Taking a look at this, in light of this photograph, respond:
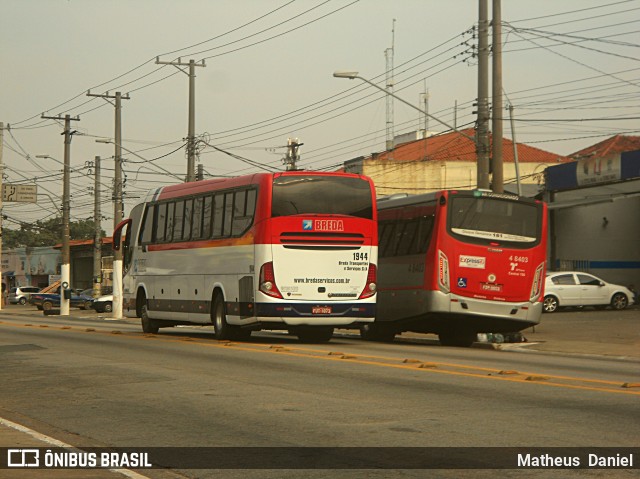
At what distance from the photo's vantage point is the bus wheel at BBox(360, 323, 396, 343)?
2689cm

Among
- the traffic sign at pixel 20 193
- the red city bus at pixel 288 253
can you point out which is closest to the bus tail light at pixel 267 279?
the red city bus at pixel 288 253

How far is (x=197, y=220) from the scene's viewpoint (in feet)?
85.7

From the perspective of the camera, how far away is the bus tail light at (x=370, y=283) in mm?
23844

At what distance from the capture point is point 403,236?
84.0 ft

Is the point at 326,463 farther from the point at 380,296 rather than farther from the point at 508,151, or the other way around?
the point at 508,151

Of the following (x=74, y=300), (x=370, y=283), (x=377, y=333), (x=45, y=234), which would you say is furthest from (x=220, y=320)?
(x=45, y=234)

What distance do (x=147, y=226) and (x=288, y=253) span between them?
23.8 ft

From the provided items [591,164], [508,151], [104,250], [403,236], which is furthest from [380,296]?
[104,250]

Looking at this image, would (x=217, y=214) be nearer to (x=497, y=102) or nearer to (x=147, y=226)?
(x=147, y=226)

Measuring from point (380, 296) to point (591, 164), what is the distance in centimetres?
2408

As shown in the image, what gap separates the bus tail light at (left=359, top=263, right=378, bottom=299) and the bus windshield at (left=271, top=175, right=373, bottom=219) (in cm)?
115

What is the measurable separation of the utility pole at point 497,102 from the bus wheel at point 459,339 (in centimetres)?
374

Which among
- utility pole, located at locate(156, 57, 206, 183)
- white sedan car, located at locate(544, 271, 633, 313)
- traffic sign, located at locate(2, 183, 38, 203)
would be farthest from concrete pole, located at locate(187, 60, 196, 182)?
traffic sign, located at locate(2, 183, 38, 203)

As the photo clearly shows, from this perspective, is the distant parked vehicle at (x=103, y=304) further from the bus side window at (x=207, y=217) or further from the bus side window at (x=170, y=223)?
the bus side window at (x=207, y=217)
